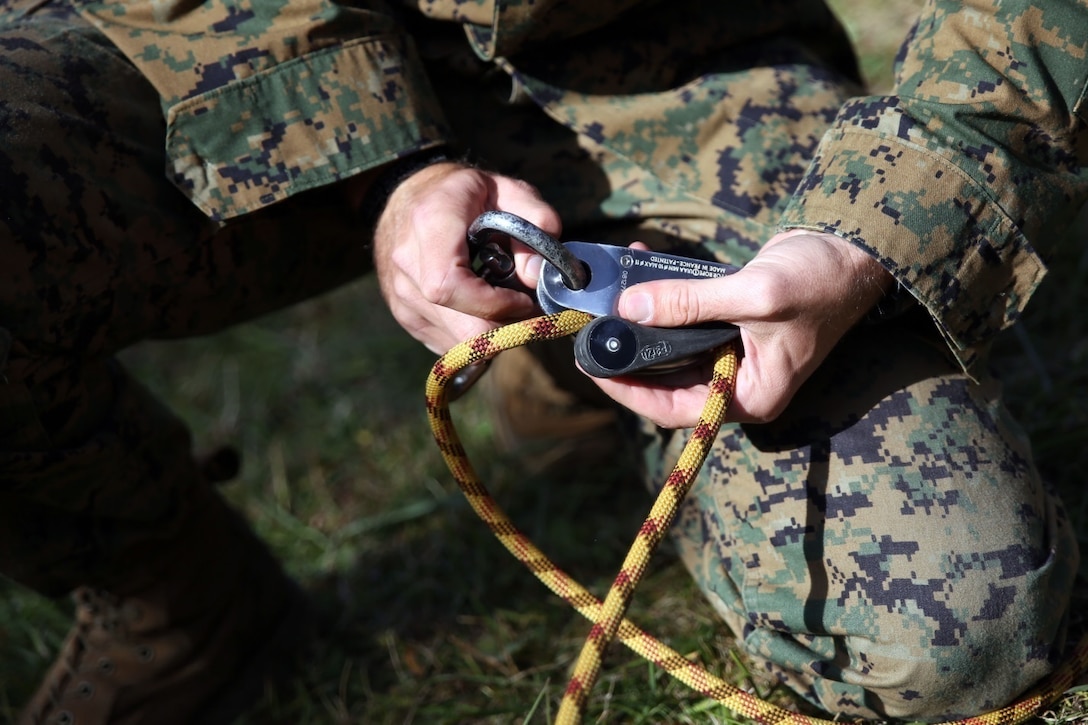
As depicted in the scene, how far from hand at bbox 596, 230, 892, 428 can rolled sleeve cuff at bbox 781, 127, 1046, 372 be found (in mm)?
31

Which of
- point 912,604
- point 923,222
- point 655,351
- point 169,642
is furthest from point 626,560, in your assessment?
point 169,642

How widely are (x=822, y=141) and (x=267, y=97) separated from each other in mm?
745

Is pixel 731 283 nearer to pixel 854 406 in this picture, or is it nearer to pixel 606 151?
pixel 854 406

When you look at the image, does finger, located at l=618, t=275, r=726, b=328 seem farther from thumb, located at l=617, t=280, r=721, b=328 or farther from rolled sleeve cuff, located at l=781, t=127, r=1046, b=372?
rolled sleeve cuff, located at l=781, t=127, r=1046, b=372

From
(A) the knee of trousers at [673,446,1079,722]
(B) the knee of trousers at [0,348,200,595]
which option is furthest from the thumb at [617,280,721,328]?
(B) the knee of trousers at [0,348,200,595]

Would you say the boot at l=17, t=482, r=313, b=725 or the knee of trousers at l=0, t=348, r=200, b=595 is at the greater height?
the knee of trousers at l=0, t=348, r=200, b=595

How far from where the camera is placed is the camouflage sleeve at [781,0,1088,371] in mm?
1163

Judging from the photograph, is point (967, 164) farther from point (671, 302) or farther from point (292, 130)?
point (292, 130)

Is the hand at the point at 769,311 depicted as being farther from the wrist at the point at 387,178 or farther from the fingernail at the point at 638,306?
the wrist at the point at 387,178

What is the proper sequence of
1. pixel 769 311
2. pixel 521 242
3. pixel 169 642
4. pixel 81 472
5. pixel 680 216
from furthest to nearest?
1. pixel 169 642
2. pixel 680 216
3. pixel 81 472
4. pixel 521 242
5. pixel 769 311

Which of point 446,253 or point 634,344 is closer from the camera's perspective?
point 634,344

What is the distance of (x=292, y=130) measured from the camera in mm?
1365

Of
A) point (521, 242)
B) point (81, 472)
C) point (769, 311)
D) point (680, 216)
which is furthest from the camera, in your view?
point (680, 216)

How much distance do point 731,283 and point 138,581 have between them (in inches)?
41.1
